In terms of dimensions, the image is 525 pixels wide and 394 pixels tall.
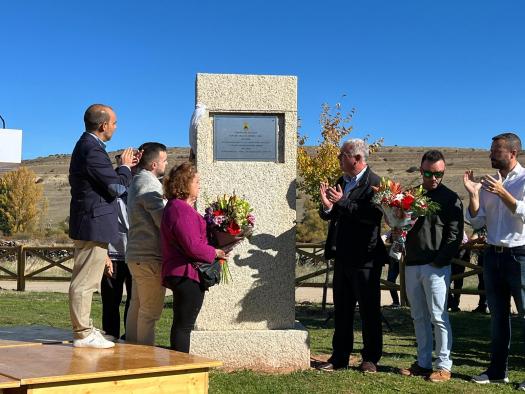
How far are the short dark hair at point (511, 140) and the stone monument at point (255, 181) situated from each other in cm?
200

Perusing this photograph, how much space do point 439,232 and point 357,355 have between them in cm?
209

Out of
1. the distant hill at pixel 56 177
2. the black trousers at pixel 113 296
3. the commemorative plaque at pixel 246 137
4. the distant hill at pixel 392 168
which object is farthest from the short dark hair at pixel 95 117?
the distant hill at pixel 392 168

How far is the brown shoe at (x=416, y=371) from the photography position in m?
6.20

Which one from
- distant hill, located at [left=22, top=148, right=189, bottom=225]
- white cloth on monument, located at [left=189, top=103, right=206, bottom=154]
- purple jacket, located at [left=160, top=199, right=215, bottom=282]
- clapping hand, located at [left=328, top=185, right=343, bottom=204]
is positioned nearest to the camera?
purple jacket, located at [left=160, top=199, right=215, bottom=282]

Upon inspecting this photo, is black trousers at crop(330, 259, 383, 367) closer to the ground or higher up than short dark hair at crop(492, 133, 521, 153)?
closer to the ground

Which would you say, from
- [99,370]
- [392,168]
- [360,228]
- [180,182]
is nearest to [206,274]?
[180,182]

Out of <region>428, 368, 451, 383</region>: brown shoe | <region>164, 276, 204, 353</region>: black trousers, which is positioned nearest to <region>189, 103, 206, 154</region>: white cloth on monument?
<region>164, 276, 204, 353</region>: black trousers

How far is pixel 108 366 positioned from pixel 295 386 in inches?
74.9

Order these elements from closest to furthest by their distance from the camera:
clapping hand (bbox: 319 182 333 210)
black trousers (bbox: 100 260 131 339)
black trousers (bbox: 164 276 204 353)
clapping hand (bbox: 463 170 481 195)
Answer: black trousers (bbox: 164 276 204 353) < clapping hand (bbox: 463 170 481 195) < clapping hand (bbox: 319 182 333 210) < black trousers (bbox: 100 260 131 339)

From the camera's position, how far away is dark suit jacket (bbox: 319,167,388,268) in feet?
20.2

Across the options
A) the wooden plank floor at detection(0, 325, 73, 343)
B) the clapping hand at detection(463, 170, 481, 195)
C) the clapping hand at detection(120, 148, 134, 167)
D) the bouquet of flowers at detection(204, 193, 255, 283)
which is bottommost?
the wooden plank floor at detection(0, 325, 73, 343)

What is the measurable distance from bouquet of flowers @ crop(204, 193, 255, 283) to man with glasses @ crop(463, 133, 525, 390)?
2.05 meters

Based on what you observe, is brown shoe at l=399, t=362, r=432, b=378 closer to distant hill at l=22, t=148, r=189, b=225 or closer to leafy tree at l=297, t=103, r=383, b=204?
leafy tree at l=297, t=103, r=383, b=204

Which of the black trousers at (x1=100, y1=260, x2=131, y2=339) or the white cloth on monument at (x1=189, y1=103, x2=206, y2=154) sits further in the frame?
the black trousers at (x1=100, y1=260, x2=131, y2=339)
